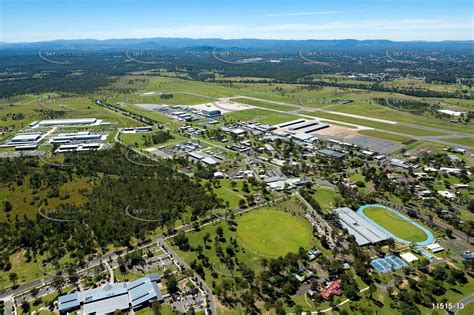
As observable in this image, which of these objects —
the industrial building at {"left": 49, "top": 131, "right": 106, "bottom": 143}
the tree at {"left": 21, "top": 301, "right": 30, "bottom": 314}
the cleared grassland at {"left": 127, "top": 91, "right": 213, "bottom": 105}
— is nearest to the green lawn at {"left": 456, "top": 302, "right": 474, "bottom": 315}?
the tree at {"left": 21, "top": 301, "right": 30, "bottom": 314}

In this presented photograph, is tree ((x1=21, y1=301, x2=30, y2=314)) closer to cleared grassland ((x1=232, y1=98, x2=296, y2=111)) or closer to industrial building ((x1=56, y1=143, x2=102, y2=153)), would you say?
industrial building ((x1=56, y1=143, x2=102, y2=153))

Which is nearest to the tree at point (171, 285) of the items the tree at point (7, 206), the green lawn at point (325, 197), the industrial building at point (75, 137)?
the green lawn at point (325, 197)

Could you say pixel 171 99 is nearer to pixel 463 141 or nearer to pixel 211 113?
pixel 211 113

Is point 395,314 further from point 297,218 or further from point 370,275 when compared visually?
point 297,218

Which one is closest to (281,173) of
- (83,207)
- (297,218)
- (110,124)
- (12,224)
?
(297,218)

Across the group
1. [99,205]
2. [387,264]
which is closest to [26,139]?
[99,205]
